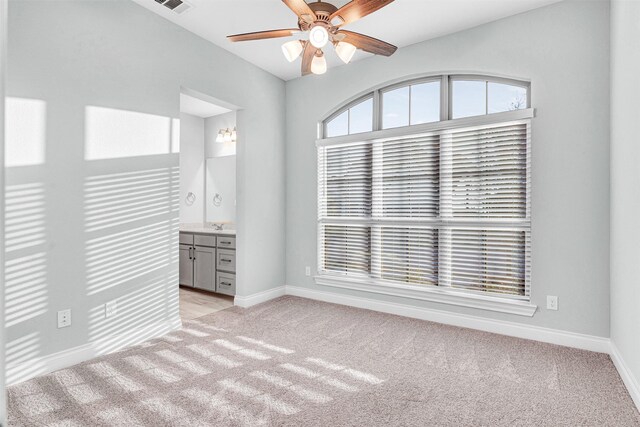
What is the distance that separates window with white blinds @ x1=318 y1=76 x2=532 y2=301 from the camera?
3.00 m

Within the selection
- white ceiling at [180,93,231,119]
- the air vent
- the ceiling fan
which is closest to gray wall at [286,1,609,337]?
the ceiling fan

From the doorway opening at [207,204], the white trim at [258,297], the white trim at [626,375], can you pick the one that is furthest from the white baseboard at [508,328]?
the doorway opening at [207,204]

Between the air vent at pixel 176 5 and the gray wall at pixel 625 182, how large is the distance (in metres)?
3.07

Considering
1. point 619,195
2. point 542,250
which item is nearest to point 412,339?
point 542,250

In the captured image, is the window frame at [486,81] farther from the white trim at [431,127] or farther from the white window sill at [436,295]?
the white window sill at [436,295]

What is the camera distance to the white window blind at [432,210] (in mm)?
3004

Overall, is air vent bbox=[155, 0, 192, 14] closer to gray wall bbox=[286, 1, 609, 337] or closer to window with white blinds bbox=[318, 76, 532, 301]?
window with white blinds bbox=[318, 76, 532, 301]

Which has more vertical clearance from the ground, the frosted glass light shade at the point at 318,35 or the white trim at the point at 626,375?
the frosted glass light shade at the point at 318,35

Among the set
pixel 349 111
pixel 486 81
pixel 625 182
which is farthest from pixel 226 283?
pixel 625 182

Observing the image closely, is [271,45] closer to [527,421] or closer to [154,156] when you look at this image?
[154,156]

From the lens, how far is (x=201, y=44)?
3326 millimetres

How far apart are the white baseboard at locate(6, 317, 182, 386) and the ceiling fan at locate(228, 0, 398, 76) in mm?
2453

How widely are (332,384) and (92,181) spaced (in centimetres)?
223

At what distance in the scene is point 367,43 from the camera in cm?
253
